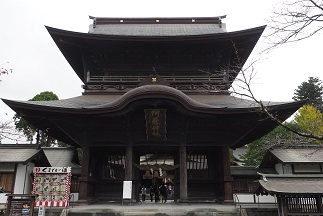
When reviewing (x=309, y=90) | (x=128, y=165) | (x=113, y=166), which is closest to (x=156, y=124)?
(x=128, y=165)

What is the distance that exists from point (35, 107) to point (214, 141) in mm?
9049

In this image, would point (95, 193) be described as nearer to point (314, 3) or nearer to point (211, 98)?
point (211, 98)

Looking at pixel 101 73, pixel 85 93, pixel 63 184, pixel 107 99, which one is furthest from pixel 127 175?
pixel 101 73

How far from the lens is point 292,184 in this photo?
→ 33.6ft

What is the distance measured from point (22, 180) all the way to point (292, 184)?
1349cm

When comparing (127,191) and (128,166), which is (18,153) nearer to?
(128,166)

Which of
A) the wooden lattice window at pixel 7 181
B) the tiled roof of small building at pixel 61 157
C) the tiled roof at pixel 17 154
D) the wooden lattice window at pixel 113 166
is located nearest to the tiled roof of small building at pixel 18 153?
the tiled roof at pixel 17 154

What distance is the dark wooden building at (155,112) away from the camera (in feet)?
42.6

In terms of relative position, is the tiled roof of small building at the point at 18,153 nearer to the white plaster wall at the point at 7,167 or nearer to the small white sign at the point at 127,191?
the white plaster wall at the point at 7,167

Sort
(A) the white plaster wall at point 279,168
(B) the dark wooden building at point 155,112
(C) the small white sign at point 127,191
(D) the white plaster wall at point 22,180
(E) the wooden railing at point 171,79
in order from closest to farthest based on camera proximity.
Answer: (C) the small white sign at point 127,191 < (B) the dark wooden building at point 155,112 < (D) the white plaster wall at point 22,180 < (E) the wooden railing at point 171,79 < (A) the white plaster wall at point 279,168

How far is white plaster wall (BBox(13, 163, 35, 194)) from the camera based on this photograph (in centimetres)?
1471

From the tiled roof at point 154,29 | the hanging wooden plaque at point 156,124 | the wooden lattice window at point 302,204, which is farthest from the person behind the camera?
the tiled roof at point 154,29

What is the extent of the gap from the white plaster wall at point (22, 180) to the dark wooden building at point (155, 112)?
2.45 m

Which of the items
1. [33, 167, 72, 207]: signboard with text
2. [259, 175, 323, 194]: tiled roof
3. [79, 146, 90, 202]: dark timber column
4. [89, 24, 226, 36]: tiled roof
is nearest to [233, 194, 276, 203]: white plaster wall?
[259, 175, 323, 194]: tiled roof
